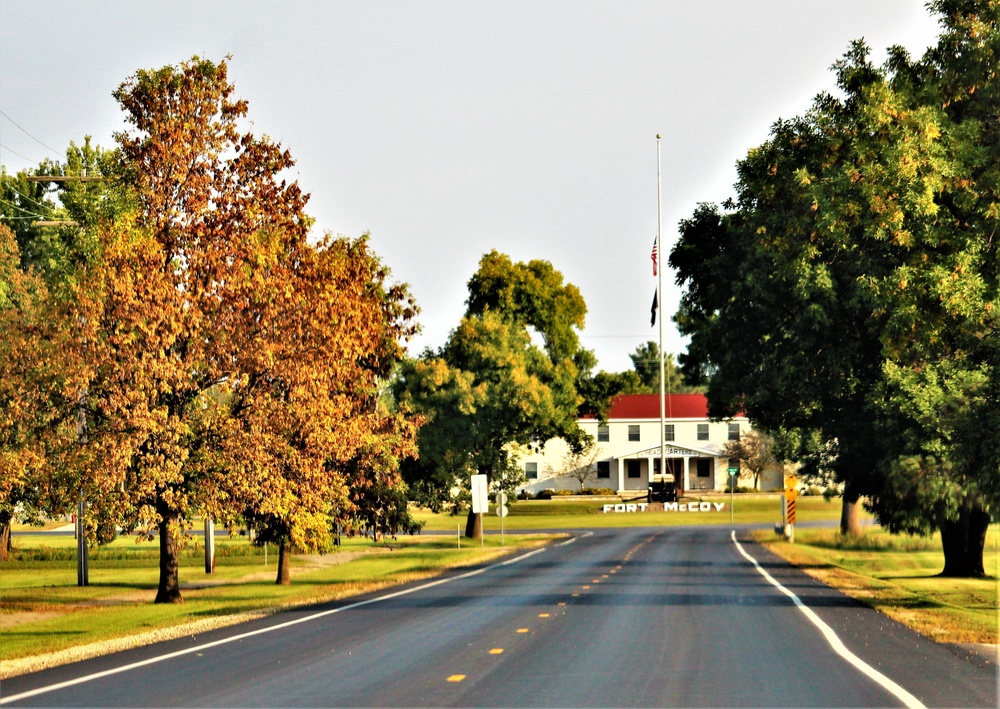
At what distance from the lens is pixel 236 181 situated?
2570cm

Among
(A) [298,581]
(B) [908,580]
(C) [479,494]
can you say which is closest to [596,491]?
(C) [479,494]

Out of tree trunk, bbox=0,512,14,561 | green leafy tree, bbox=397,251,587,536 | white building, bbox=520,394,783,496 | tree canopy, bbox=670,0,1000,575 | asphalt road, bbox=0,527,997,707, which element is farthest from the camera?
white building, bbox=520,394,783,496

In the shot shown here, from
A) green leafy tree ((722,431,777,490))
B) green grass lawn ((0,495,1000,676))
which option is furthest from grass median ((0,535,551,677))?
green leafy tree ((722,431,777,490))

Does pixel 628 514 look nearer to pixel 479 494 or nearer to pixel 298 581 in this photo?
pixel 479 494

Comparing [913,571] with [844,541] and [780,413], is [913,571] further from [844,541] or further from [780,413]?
[844,541]

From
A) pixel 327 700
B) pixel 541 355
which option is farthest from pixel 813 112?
pixel 541 355

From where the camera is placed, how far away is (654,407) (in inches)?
4429

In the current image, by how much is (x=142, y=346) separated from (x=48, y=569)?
2304cm

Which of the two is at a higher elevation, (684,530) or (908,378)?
(908,378)

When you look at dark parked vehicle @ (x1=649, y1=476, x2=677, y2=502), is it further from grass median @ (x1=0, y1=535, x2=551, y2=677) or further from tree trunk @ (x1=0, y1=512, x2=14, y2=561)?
tree trunk @ (x1=0, y1=512, x2=14, y2=561)

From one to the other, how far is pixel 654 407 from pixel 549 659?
3881 inches

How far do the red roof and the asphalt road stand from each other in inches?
3358

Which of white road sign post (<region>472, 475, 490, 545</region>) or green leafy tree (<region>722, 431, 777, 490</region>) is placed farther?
green leafy tree (<region>722, 431, 777, 490</region>)

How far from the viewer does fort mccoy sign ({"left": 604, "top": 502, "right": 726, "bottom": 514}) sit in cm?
8962
